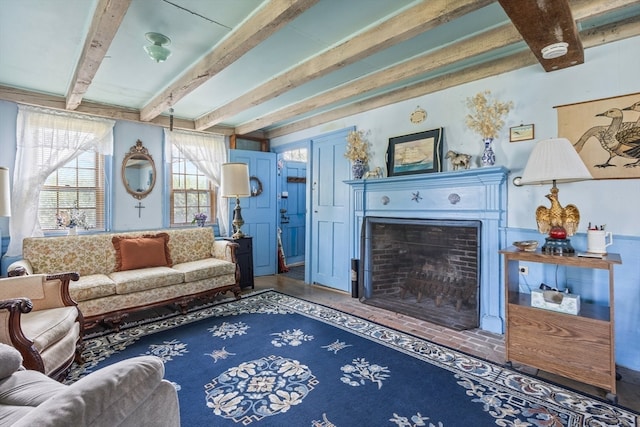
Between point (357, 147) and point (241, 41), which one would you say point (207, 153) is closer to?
point (357, 147)

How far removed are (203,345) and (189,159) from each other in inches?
120

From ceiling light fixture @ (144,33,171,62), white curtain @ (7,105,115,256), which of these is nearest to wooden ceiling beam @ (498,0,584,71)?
ceiling light fixture @ (144,33,171,62)

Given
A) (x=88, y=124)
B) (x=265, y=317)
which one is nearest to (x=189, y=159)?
(x=88, y=124)

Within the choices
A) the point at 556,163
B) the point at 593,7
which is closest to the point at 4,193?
the point at 556,163

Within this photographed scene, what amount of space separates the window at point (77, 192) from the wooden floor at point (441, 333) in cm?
225

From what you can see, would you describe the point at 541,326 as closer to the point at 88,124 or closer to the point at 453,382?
the point at 453,382

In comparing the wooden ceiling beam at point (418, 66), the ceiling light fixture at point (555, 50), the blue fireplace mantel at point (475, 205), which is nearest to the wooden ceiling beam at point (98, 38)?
the wooden ceiling beam at point (418, 66)

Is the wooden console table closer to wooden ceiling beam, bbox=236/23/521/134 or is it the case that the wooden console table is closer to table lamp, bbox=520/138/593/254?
table lamp, bbox=520/138/593/254

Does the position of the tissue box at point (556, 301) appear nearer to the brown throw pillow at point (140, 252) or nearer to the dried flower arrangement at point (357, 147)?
the dried flower arrangement at point (357, 147)

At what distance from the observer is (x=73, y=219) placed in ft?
12.5

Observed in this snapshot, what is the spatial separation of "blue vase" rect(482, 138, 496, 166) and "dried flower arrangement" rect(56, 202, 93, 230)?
4.53 metres

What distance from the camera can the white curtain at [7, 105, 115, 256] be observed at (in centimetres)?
349

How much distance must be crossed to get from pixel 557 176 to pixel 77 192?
5.01 m

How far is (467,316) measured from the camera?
3195 mm
